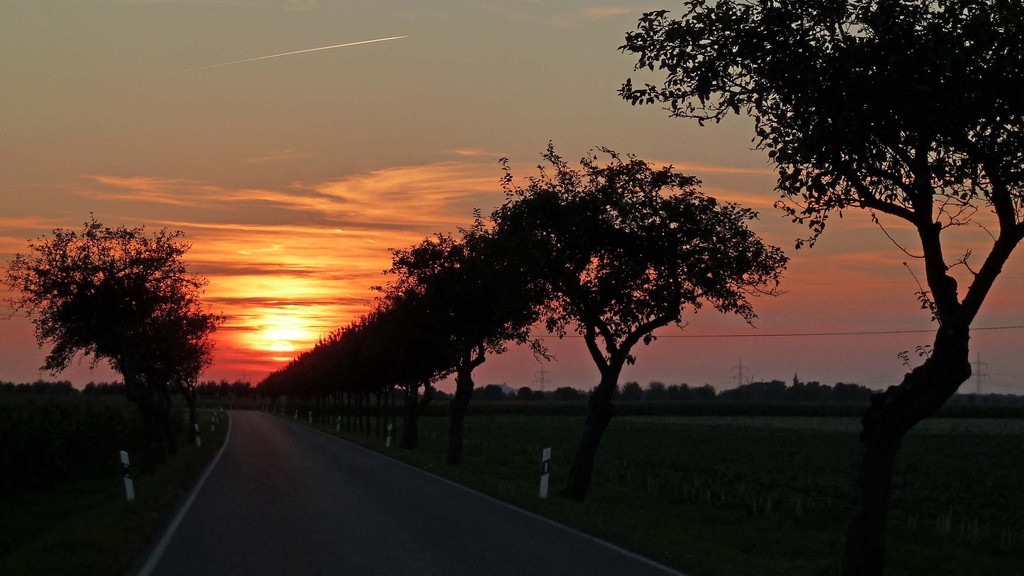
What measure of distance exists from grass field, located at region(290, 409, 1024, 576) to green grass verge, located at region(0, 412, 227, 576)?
6879 millimetres

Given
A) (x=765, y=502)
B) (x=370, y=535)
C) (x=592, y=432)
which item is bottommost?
(x=765, y=502)

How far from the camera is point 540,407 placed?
149 meters

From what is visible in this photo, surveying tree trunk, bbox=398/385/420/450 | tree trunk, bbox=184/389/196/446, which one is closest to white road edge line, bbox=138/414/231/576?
tree trunk, bbox=398/385/420/450

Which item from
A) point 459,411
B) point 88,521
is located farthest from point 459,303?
point 88,521

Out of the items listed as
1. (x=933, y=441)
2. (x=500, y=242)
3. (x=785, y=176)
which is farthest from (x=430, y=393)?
(x=785, y=176)

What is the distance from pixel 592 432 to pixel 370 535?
11.3 meters

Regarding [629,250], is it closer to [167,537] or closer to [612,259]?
[612,259]

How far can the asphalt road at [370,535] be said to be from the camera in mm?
12250

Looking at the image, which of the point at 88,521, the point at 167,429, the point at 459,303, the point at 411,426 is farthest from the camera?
the point at 411,426

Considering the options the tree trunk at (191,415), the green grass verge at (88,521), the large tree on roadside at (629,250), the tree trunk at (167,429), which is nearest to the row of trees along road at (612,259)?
the large tree on roadside at (629,250)

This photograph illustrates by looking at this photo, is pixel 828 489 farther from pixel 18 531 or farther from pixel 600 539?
pixel 18 531

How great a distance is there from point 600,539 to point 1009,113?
26.4 ft

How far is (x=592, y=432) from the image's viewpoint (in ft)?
83.8

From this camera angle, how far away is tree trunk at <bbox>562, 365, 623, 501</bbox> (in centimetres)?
2492
